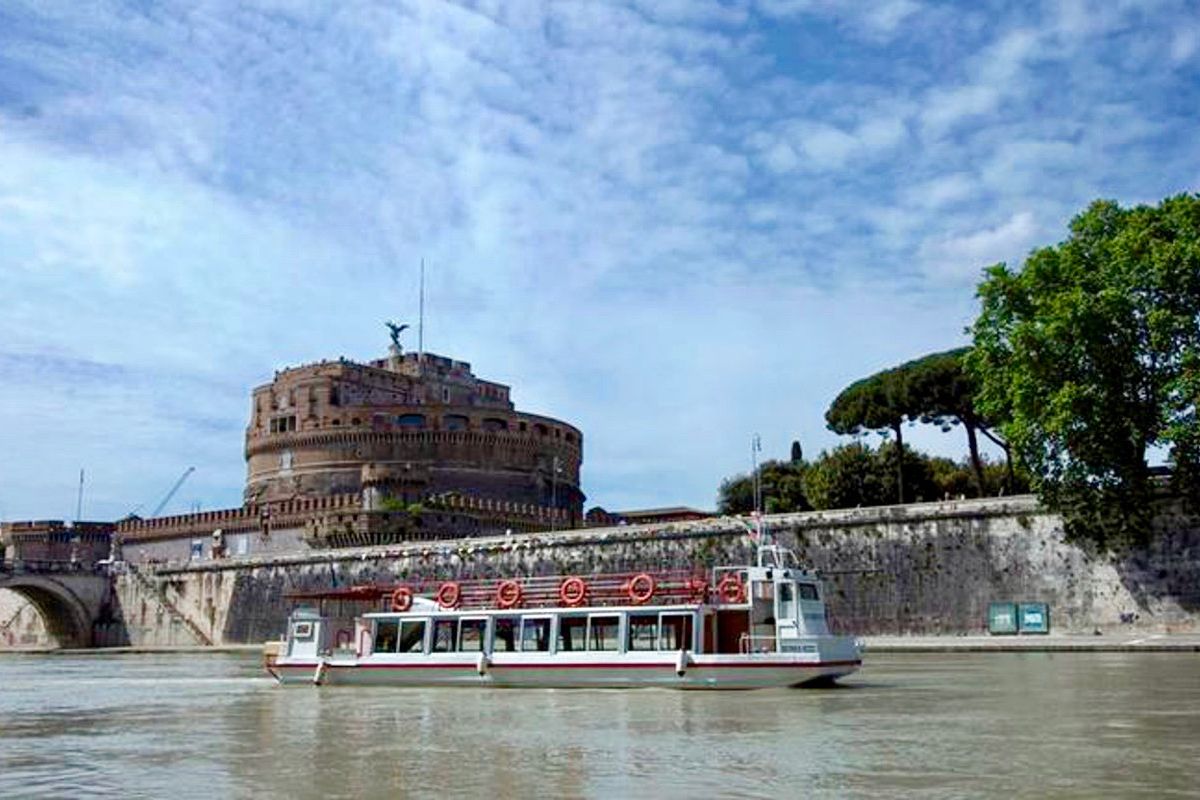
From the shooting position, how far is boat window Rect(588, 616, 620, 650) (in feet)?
94.3

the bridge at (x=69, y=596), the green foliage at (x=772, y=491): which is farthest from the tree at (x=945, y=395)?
the bridge at (x=69, y=596)

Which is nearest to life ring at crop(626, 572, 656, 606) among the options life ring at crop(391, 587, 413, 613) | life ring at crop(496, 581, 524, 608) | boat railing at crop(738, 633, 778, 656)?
boat railing at crop(738, 633, 778, 656)

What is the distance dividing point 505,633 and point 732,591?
5.86 metres

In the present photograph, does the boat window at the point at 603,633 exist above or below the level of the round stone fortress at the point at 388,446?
below

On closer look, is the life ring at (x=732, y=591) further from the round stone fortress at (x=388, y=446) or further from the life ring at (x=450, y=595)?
the round stone fortress at (x=388, y=446)

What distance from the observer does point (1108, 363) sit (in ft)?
123

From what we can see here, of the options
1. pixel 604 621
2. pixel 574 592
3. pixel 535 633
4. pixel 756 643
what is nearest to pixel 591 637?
pixel 604 621

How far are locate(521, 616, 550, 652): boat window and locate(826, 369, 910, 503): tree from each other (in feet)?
95.0

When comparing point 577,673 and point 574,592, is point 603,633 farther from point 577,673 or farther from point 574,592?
point 574,592

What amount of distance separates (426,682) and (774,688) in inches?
355

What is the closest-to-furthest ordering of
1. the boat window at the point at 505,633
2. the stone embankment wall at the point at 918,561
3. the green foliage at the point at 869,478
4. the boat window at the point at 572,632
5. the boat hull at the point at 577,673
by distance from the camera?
1. the boat hull at the point at 577,673
2. the boat window at the point at 572,632
3. the boat window at the point at 505,633
4. the stone embankment wall at the point at 918,561
5. the green foliage at the point at 869,478

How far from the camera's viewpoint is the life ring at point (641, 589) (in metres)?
28.5

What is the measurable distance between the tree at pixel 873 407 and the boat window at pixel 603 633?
1137 inches

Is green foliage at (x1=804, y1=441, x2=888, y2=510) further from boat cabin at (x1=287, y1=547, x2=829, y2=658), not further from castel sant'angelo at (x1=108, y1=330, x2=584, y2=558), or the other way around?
boat cabin at (x1=287, y1=547, x2=829, y2=658)
